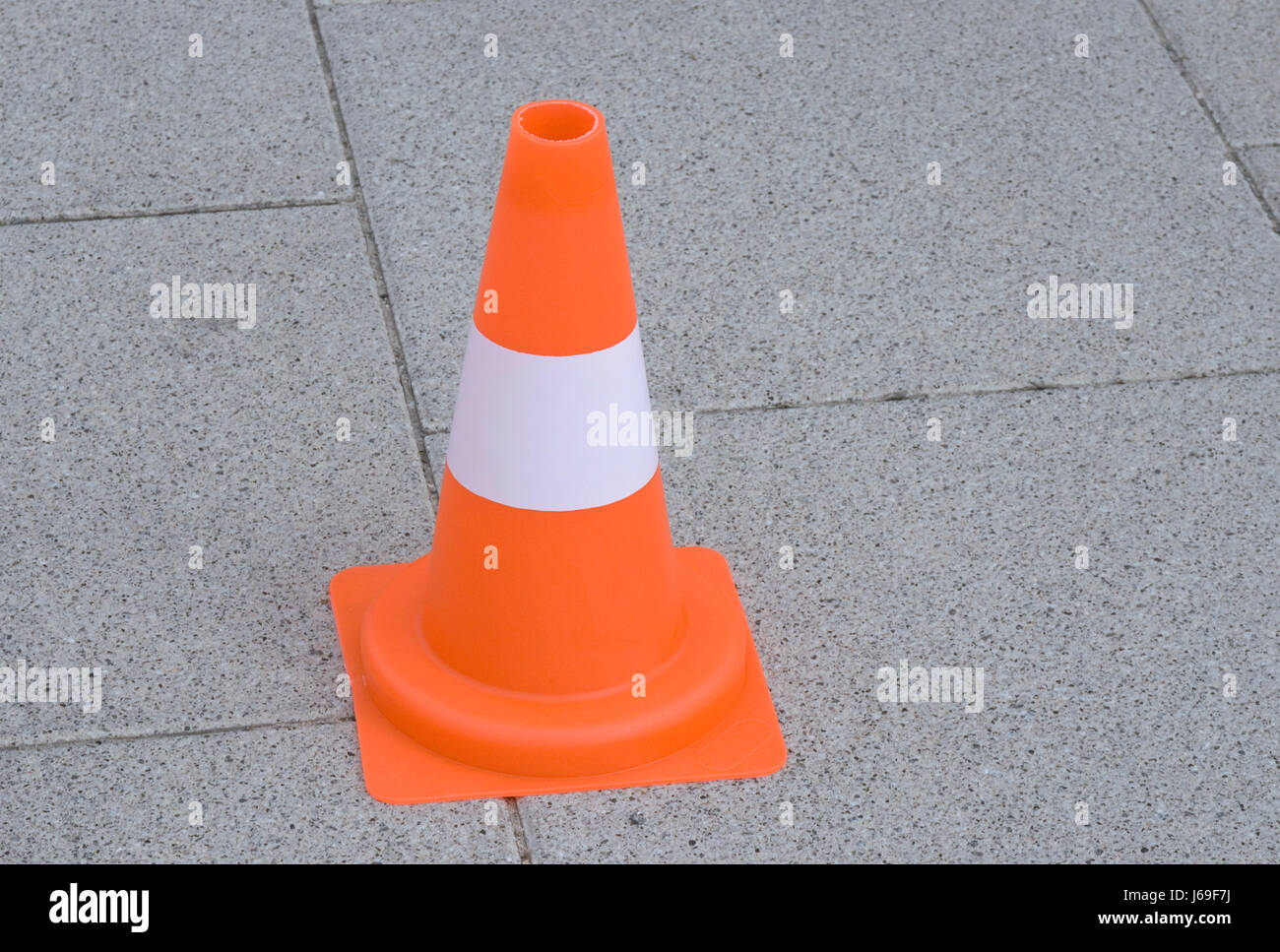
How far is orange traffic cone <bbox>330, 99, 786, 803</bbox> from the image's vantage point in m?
2.70

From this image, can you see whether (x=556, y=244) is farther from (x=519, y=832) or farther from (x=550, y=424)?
(x=519, y=832)

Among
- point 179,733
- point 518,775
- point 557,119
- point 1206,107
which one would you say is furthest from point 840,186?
point 179,733

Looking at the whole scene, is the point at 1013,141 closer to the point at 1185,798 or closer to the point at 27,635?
the point at 1185,798

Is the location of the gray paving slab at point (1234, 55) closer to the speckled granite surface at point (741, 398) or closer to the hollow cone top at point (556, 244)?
the speckled granite surface at point (741, 398)

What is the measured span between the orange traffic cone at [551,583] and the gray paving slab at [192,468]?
256 millimetres

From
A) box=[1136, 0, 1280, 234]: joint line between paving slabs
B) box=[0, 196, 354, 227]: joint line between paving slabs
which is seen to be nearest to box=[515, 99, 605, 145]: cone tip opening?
box=[0, 196, 354, 227]: joint line between paving slabs

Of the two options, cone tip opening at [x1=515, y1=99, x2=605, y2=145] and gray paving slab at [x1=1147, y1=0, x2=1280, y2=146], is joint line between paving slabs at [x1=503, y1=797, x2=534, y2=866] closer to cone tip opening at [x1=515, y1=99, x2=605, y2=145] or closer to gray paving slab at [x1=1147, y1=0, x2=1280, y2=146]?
cone tip opening at [x1=515, y1=99, x2=605, y2=145]

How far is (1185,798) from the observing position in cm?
299

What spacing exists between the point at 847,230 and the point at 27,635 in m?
2.45

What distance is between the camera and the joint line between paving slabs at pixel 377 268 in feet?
12.2

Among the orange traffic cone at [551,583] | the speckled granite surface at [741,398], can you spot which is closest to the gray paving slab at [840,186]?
the speckled granite surface at [741,398]

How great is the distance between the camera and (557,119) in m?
2.75

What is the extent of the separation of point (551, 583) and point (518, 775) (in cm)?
37

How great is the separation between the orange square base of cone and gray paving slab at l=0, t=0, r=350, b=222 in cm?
182
